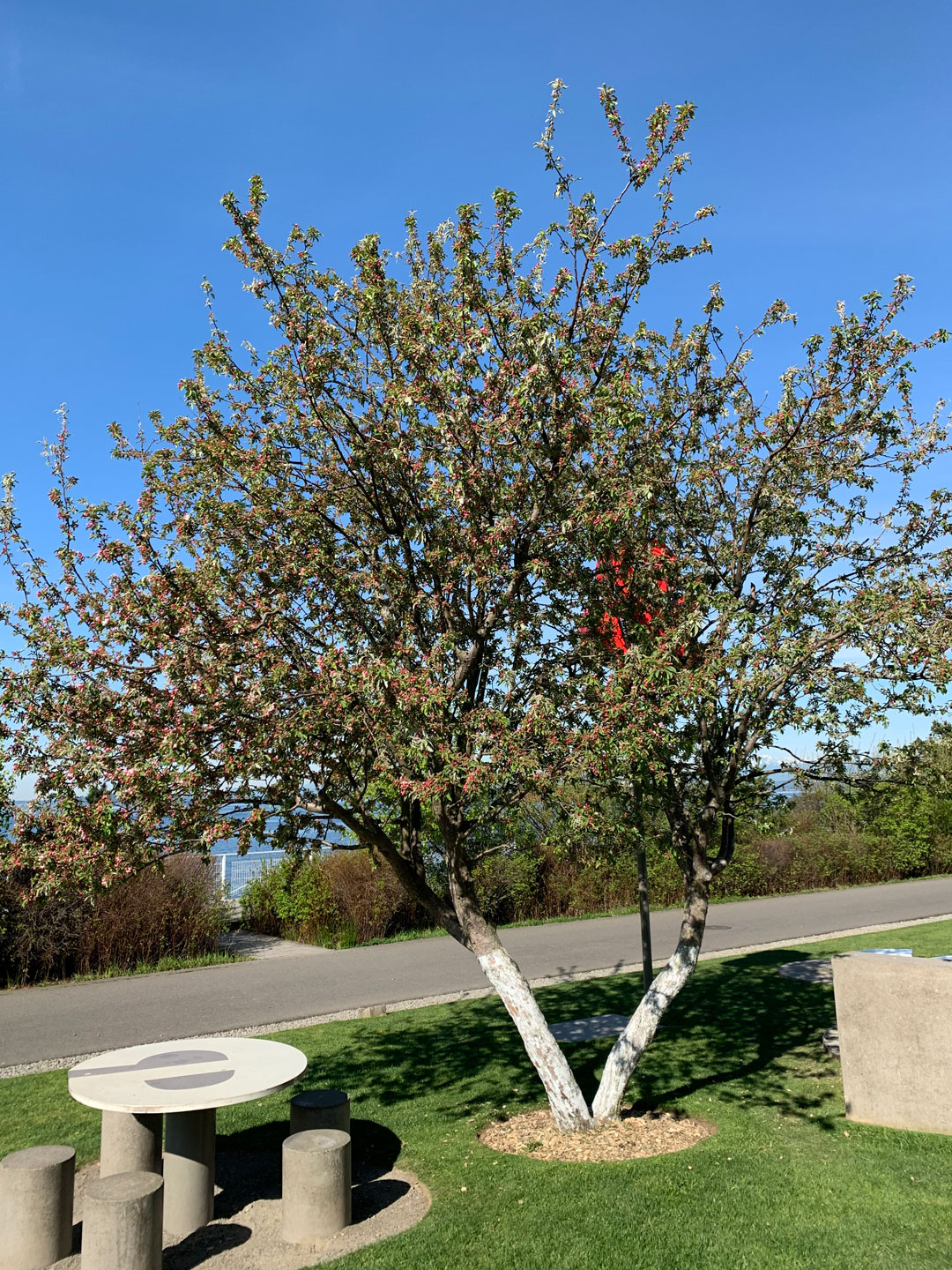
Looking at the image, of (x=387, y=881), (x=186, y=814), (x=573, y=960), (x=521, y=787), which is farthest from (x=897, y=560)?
(x=387, y=881)

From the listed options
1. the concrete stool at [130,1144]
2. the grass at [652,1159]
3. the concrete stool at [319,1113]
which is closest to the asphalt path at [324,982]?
the grass at [652,1159]

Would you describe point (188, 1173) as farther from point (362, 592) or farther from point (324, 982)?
point (324, 982)

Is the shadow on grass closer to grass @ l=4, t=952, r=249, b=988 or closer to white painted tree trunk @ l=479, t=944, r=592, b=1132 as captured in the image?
white painted tree trunk @ l=479, t=944, r=592, b=1132

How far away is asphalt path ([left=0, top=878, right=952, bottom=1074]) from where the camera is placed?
9.90 meters

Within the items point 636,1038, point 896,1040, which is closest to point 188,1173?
point 636,1038

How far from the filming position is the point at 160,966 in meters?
13.6

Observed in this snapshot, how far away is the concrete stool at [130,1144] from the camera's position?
17.4ft

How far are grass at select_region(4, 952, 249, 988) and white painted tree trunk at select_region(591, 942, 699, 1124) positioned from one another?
904cm

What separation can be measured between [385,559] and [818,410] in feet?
11.0

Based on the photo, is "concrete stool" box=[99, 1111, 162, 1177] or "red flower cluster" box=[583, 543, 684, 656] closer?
"concrete stool" box=[99, 1111, 162, 1177]

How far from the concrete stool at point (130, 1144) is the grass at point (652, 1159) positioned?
1246 mm

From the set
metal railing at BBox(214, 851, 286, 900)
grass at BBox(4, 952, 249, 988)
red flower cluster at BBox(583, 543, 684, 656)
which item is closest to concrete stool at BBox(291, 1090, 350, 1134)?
red flower cluster at BBox(583, 543, 684, 656)

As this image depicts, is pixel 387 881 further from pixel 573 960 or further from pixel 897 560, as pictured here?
pixel 897 560

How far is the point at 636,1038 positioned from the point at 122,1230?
11.2 feet
